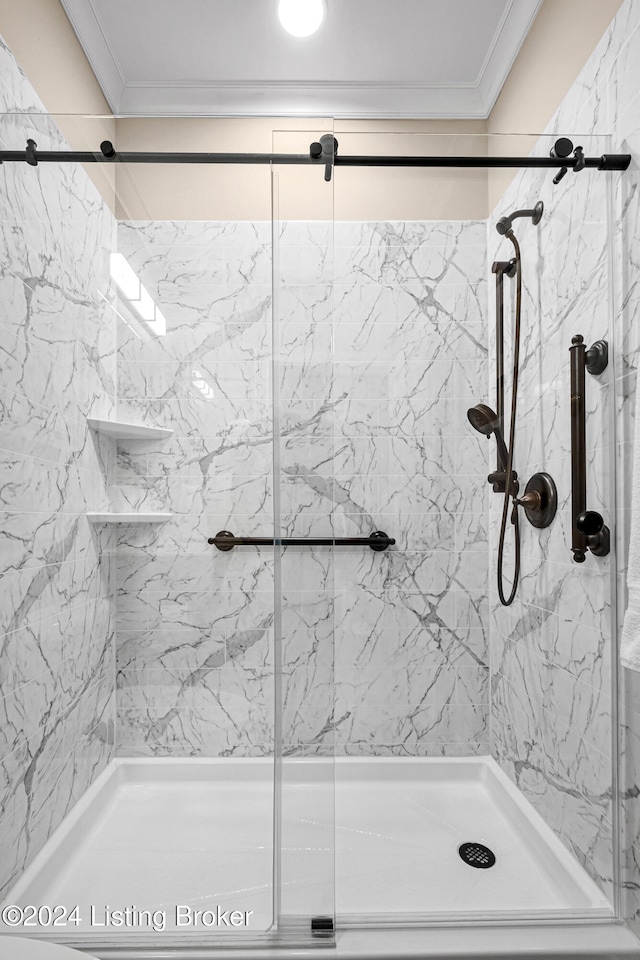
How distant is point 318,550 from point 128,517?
0.50 meters

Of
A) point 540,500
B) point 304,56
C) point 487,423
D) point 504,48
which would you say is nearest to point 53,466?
point 487,423

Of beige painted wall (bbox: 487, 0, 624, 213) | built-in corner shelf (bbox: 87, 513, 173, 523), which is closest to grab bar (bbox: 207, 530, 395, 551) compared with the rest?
built-in corner shelf (bbox: 87, 513, 173, 523)

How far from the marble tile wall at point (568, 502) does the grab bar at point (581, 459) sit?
19 mm

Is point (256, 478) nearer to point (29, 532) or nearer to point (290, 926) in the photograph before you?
point (29, 532)

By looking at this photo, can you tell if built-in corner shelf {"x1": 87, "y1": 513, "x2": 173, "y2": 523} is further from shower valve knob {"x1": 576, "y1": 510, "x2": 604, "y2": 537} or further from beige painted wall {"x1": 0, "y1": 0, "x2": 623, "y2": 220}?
shower valve knob {"x1": 576, "y1": 510, "x2": 604, "y2": 537}

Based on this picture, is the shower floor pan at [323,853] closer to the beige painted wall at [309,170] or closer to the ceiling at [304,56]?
the beige painted wall at [309,170]

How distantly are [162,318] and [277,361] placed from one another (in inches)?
14.1

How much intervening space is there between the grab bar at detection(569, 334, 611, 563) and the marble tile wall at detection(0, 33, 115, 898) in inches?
44.9

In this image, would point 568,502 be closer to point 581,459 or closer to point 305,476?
point 581,459

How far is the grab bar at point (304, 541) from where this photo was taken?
1271mm

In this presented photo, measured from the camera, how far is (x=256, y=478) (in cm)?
151

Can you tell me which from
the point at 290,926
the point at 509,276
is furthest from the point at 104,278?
the point at 290,926

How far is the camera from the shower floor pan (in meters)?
1.22

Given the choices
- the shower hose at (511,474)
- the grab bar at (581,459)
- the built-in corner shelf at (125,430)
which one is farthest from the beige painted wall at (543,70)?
the built-in corner shelf at (125,430)
